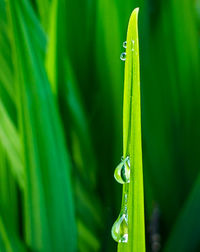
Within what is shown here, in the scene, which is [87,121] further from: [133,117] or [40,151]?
[133,117]

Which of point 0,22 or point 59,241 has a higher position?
A: point 0,22

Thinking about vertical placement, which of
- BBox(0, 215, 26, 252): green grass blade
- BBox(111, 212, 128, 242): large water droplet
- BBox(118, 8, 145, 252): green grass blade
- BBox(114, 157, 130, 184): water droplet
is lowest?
BBox(0, 215, 26, 252): green grass blade

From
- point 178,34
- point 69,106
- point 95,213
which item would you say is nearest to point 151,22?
point 178,34

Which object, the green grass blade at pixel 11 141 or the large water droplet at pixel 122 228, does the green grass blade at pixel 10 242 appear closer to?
the green grass blade at pixel 11 141

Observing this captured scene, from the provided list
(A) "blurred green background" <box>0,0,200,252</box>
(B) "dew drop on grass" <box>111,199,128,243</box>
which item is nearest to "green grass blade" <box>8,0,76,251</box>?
(A) "blurred green background" <box>0,0,200,252</box>

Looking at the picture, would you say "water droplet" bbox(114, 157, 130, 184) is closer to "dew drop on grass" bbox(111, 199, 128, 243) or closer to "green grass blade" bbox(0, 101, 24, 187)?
"dew drop on grass" bbox(111, 199, 128, 243)

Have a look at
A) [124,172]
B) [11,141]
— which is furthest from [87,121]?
[124,172]

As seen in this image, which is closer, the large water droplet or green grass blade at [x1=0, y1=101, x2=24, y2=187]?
the large water droplet

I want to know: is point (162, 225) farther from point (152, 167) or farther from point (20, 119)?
point (20, 119)
